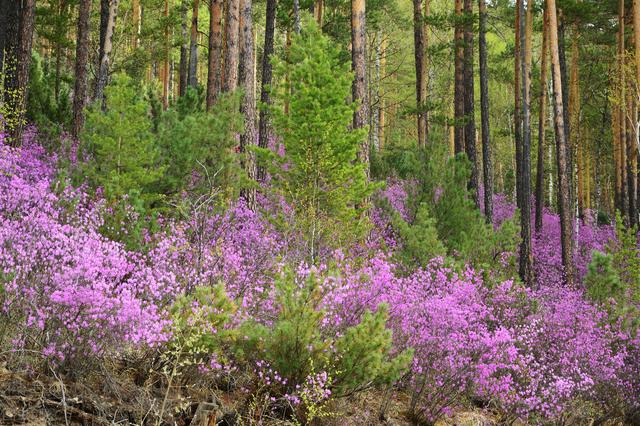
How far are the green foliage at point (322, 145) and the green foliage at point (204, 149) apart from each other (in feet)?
2.17

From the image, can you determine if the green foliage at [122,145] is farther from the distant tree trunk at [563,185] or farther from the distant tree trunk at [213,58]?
the distant tree trunk at [563,185]

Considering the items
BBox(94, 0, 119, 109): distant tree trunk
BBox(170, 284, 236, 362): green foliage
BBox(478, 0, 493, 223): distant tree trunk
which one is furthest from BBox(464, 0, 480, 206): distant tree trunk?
BBox(170, 284, 236, 362): green foliage

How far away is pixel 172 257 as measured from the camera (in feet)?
18.2

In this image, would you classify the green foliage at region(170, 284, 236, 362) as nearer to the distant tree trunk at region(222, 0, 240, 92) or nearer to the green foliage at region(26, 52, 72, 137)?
the distant tree trunk at region(222, 0, 240, 92)

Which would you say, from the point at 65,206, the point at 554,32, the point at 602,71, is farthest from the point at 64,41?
the point at 602,71

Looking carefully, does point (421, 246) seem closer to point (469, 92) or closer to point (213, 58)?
point (213, 58)

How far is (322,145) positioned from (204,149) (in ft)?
6.54

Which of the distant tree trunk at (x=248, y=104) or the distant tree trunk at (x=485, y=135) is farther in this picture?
the distant tree trunk at (x=485, y=135)

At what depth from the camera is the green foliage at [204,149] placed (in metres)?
9.65

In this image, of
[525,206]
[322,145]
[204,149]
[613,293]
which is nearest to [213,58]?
[204,149]

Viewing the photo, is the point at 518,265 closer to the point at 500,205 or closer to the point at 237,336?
the point at 500,205

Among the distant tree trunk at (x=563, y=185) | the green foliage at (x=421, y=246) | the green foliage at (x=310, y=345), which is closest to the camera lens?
the green foliage at (x=310, y=345)

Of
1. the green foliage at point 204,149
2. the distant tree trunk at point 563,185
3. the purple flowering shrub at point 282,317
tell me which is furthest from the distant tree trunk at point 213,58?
the distant tree trunk at point 563,185

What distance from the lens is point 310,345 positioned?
14.9 feet
